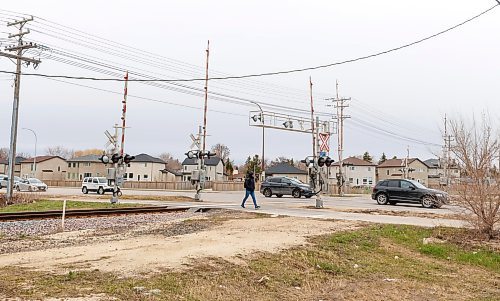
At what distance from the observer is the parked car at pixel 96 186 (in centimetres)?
4194

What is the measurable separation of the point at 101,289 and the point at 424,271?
6262 millimetres

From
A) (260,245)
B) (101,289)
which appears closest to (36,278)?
(101,289)

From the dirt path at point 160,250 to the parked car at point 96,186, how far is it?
31248mm

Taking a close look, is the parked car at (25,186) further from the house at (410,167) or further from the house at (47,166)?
the house at (410,167)

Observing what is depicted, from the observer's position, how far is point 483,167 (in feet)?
41.8

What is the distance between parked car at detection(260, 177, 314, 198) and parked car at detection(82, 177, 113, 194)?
14835mm

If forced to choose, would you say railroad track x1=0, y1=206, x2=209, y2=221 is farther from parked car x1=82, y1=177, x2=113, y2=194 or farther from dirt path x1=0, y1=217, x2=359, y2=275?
parked car x1=82, y1=177, x2=113, y2=194

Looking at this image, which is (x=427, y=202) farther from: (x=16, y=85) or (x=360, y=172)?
(x=360, y=172)

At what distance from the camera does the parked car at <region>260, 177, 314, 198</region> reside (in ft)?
115

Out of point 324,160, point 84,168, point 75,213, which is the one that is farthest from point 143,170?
point 75,213

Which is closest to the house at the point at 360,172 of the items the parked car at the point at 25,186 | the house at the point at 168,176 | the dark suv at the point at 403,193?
the house at the point at 168,176

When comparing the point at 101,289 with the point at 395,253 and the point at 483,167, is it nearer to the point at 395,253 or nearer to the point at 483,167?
the point at 395,253

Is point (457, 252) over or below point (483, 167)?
below

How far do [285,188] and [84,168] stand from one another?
6991cm
